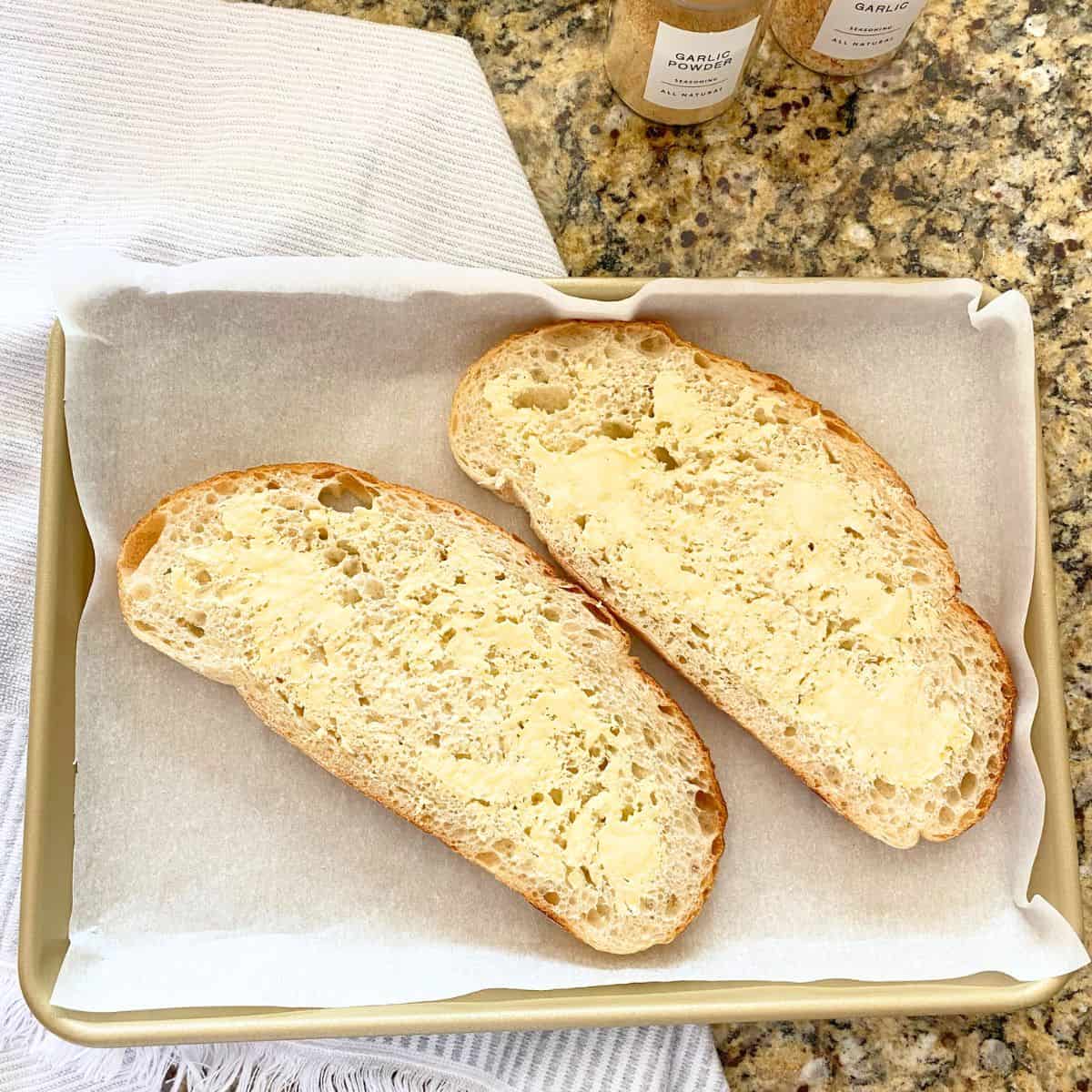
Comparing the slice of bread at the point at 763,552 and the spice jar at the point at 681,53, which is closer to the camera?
the spice jar at the point at 681,53

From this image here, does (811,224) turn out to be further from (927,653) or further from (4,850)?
(4,850)

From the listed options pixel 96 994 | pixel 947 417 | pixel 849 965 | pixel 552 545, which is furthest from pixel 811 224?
pixel 96 994

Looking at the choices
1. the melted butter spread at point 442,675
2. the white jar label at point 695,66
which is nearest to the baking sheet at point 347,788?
the melted butter spread at point 442,675

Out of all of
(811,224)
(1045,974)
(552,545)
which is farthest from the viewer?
(811,224)

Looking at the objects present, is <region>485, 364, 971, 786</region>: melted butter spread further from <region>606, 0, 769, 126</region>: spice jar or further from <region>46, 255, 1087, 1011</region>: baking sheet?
<region>606, 0, 769, 126</region>: spice jar

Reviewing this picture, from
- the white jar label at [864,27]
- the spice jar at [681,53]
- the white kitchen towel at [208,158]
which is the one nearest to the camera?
the spice jar at [681,53]

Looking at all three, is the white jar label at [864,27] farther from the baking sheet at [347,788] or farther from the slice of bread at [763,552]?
the slice of bread at [763,552]

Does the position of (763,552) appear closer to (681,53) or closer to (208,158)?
(681,53)
